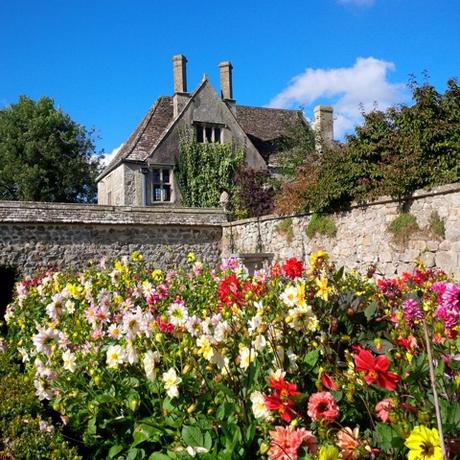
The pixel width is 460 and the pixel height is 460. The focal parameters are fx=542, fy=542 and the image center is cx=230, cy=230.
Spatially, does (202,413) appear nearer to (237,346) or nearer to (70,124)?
(237,346)

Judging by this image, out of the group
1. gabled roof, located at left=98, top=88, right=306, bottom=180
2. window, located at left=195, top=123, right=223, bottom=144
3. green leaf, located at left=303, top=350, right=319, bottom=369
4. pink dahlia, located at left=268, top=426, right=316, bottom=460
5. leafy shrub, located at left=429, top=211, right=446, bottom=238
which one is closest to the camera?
pink dahlia, located at left=268, top=426, right=316, bottom=460

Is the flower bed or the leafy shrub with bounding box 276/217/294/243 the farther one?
the leafy shrub with bounding box 276/217/294/243

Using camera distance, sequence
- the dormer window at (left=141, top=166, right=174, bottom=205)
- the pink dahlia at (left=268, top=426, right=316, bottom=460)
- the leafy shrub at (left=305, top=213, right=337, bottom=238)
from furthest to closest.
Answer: the dormer window at (left=141, top=166, right=174, bottom=205) < the leafy shrub at (left=305, top=213, right=337, bottom=238) < the pink dahlia at (left=268, top=426, right=316, bottom=460)

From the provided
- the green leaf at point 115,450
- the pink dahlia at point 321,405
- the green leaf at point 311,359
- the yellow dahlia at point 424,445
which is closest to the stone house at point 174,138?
the green leaf at point 115,450

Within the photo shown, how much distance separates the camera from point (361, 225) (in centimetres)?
1138

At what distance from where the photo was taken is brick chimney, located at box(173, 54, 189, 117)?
945 inches

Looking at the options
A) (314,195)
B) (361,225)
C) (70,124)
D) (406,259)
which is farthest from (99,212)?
(70,124)

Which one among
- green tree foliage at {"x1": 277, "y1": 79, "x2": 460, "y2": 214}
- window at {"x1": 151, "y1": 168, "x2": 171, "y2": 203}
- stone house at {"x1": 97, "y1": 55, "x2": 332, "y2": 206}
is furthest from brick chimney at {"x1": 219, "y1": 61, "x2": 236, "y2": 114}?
green tree foliage at {"x1": 277, "y1": 79, "x2": 460, "y2": 214}

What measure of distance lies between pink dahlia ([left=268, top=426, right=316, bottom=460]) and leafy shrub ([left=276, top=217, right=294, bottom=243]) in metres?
12.1

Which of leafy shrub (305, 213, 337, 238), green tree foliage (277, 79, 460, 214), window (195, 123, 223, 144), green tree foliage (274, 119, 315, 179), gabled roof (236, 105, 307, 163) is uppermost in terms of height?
gabled roof (236, 105, 307, 163)

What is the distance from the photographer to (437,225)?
9484 mm

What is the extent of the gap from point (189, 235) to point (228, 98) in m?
10.3

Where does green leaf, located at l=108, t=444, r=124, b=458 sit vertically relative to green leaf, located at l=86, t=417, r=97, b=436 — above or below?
below

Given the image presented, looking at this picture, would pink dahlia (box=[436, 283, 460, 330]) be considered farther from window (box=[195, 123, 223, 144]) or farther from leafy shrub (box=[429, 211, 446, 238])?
window (box=[195, 123, 223, 144])
